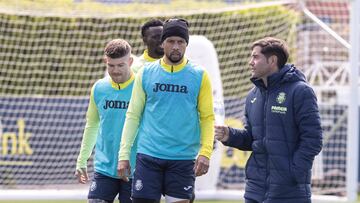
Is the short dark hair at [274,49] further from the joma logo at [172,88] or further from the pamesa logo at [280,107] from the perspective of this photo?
the joma logo at [172,88]

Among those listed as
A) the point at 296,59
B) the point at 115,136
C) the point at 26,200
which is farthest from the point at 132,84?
the point at 296,59

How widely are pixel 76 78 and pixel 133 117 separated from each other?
26.1 feet

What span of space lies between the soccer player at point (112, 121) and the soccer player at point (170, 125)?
1.41 ft

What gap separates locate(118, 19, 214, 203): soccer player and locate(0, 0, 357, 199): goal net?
7364 mm

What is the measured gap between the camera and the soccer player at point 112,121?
762 centimetres

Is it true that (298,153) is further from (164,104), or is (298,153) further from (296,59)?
(296,59)

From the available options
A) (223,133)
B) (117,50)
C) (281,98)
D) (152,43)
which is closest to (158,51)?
(152,43)

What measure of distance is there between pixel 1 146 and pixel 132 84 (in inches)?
285

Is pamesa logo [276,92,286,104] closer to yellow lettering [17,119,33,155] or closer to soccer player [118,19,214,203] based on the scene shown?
soccer player [118,19,214,203]

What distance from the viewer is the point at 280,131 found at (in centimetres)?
677

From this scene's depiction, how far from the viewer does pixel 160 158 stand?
7.16 metres

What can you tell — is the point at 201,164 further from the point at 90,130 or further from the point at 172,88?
the point at 90,130

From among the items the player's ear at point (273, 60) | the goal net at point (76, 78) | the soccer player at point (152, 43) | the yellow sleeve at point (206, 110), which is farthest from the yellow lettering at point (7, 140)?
the player's ear at point (273, 60)

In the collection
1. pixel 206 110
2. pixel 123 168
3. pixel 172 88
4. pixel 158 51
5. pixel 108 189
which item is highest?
pixel 158 51
